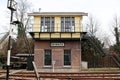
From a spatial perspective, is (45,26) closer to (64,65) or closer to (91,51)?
(64,65)

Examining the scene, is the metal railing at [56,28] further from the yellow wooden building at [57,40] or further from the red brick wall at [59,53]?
the red brick wall at [59,53]

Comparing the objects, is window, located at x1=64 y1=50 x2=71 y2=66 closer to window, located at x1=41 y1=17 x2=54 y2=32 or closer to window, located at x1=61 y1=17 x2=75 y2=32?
window, located at x1=61 y1=17 x2=75 y2=32

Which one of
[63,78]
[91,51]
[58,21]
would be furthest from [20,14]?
[63,78]

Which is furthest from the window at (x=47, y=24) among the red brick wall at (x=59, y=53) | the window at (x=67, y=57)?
the window at (x=67, y=57)

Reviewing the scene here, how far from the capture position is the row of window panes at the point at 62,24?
2809 centimetres

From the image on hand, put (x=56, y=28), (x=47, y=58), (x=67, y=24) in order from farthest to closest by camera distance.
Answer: (x=67, y=24)
(x=56, y=28)
(x=47, y=58)

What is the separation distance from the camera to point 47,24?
92.6 ft

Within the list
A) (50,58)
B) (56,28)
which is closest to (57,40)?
(56,28)

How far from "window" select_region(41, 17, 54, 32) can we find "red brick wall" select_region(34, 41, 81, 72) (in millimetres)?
1548

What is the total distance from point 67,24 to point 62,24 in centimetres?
59

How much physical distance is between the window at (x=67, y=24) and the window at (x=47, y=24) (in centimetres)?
130

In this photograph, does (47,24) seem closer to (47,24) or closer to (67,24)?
(47,24)

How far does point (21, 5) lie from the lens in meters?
46.2

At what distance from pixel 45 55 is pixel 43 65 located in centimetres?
121
